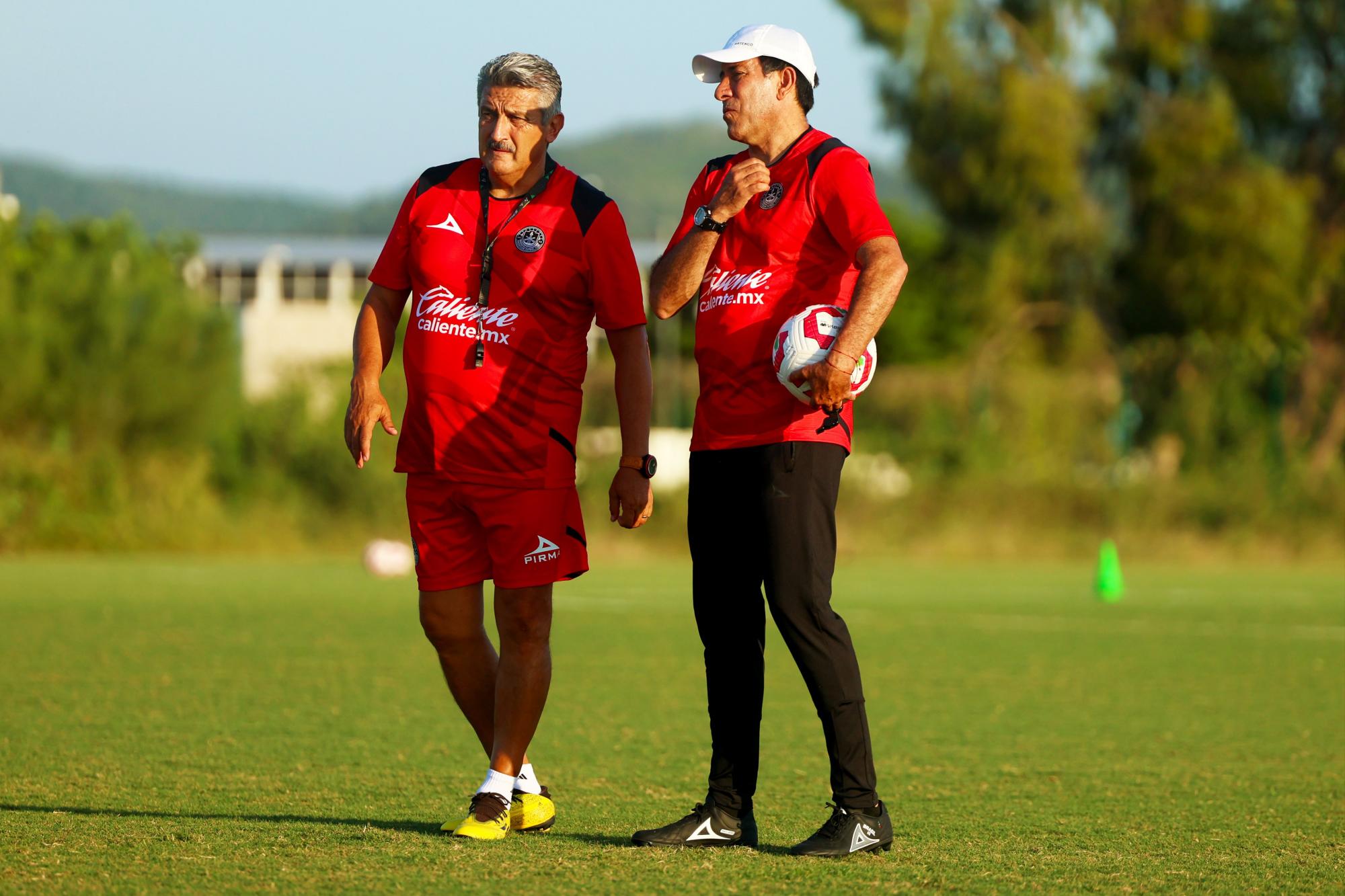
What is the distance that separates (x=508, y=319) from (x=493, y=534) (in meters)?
0.60

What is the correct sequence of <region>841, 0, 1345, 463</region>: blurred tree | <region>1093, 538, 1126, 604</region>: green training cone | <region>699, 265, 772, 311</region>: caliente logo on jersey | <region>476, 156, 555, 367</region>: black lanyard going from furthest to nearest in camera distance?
1. <region>841, 0, 1345, 463</region>: blurred tree
2. <region>1093, 538, 1126, 604</region>: green training cone
3. <region>476, 156, 555, 367</region>: black lanyard
4. <region>699, 265, 772, 311</region>: caliente logo on jersey

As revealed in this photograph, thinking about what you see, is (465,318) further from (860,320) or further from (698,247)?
(860,320)

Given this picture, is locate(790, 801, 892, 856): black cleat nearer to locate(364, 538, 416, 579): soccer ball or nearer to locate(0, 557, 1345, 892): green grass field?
locate(0, 557, 1345, 892): green grass field

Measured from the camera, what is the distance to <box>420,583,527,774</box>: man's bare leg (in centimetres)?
506

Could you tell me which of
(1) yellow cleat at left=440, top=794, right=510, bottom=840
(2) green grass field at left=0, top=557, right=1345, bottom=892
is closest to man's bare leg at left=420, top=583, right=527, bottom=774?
(1) yellow cleat at left=440, top=794, right=510, bottom=840

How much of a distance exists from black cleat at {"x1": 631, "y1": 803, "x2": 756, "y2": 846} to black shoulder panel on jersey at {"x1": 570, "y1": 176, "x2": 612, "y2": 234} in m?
1.62

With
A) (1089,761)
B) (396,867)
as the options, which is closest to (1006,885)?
(396,867)

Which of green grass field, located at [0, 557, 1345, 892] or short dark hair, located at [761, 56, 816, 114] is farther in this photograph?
short dark hair, located at [761, 56, 816, 114]

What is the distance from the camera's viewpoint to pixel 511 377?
493cm

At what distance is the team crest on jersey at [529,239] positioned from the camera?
16.0 ft

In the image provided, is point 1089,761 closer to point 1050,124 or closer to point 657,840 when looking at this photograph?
point 657,840

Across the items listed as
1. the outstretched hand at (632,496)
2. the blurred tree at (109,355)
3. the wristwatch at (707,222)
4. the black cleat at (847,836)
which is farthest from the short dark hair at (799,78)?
the blurred tree at (109,355)

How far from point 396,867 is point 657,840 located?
73 centimetres

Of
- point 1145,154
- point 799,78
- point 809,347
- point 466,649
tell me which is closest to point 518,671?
point 466,649
